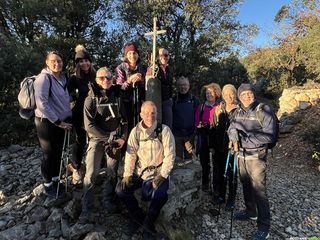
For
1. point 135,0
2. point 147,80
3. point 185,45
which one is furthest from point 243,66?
point 147,80

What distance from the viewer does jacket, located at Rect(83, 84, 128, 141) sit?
14.5 feet

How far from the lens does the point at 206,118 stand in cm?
535

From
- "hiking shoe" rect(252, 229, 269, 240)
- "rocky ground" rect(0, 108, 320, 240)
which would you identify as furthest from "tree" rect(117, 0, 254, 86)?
"hiking shoe" rect(252, 229, 269, 240)

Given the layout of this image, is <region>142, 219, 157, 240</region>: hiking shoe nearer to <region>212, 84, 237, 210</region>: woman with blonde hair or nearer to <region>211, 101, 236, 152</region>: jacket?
<region>212, 84, 237, 210</region>: woman with blonde hair

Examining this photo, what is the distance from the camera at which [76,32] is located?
14602mm

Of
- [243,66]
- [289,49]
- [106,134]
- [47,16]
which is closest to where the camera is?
[106,134]

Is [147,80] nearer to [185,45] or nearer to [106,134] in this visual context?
[106,134]

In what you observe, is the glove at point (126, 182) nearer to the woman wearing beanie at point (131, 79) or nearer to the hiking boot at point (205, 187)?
the woman wearing beanie at point (131, 79)

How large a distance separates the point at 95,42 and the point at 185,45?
5.38 m

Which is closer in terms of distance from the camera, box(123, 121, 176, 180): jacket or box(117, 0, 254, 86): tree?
box(123, 121, 176, 180): jacket

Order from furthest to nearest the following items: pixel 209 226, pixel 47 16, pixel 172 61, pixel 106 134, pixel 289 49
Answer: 1. pixel 289 49
2. pixel 172 61
3. pixel 47 16
4. pixel 209 226
5. pixel 106 134

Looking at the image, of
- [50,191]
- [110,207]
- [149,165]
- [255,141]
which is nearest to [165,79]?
[149,165]

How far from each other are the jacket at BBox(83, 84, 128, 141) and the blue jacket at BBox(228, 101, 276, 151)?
1682 mm

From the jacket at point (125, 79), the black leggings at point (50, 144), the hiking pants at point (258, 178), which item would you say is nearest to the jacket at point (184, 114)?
the jacket at point (125, 79)
